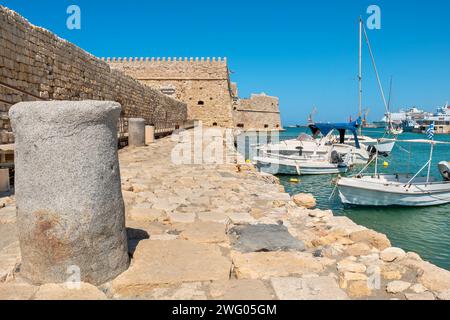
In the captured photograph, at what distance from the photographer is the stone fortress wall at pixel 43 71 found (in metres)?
6.36

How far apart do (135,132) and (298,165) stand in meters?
8.50

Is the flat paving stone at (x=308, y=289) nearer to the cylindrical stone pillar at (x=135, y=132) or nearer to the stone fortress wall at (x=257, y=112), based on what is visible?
the cylindrical stone pillar at (x=135, y=132)

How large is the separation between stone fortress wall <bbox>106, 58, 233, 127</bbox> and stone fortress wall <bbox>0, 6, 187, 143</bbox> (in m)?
17.7

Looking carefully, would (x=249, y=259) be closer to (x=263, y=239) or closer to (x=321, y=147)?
(x=263, y=239)

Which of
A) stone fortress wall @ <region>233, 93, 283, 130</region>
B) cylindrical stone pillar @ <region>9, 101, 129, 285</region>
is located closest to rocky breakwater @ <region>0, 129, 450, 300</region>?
cylindrical stone pillar @ <region>9, 101, 129, 285</region>

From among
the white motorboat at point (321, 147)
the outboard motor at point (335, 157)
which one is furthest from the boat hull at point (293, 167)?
the white motorboat at point (321, 147)

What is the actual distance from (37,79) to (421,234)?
9692 millimetres

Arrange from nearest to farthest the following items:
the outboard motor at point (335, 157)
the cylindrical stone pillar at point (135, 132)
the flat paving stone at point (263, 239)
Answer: the flat paving stone at point (263, 239)
the cylindrical stone pillar at point (135, 132)
the outboard motor at point (335, 157)

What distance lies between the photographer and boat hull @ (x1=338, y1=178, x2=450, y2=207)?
1071 centimetres

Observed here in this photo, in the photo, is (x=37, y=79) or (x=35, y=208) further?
(x=37, y=79)

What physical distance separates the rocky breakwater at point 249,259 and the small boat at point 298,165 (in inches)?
501

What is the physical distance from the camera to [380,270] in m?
2.71
